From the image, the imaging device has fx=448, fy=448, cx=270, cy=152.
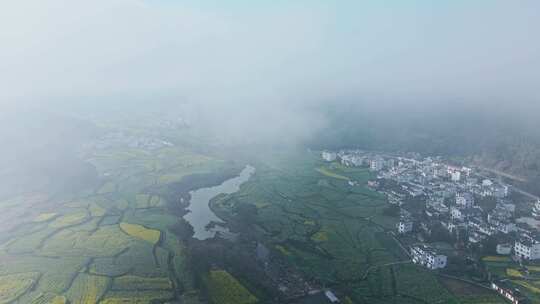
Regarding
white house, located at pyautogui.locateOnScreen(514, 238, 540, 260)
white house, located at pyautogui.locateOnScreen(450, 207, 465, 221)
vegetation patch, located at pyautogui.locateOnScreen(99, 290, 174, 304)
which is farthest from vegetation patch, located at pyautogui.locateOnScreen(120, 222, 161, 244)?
white house, located at pyautogui.locateOnScreen(514, 238, 540, 260)

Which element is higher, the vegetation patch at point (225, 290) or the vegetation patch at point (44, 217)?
the vegetation patch at point (44, 217)

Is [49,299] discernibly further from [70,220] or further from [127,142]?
[127,142]

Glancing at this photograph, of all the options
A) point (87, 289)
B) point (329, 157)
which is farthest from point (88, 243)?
point (329, 157)

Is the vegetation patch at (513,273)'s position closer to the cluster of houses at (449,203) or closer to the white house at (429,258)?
the cluster of houses at (449,203)

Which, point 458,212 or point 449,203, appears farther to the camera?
point 449,203

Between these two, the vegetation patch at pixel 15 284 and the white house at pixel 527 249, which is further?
the white house at pixel 527 249

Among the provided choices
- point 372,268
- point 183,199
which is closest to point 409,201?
point 372,268

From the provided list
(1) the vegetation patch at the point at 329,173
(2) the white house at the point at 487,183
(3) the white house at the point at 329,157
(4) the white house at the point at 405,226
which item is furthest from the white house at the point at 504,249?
(3) the white house at the point at 329,157
